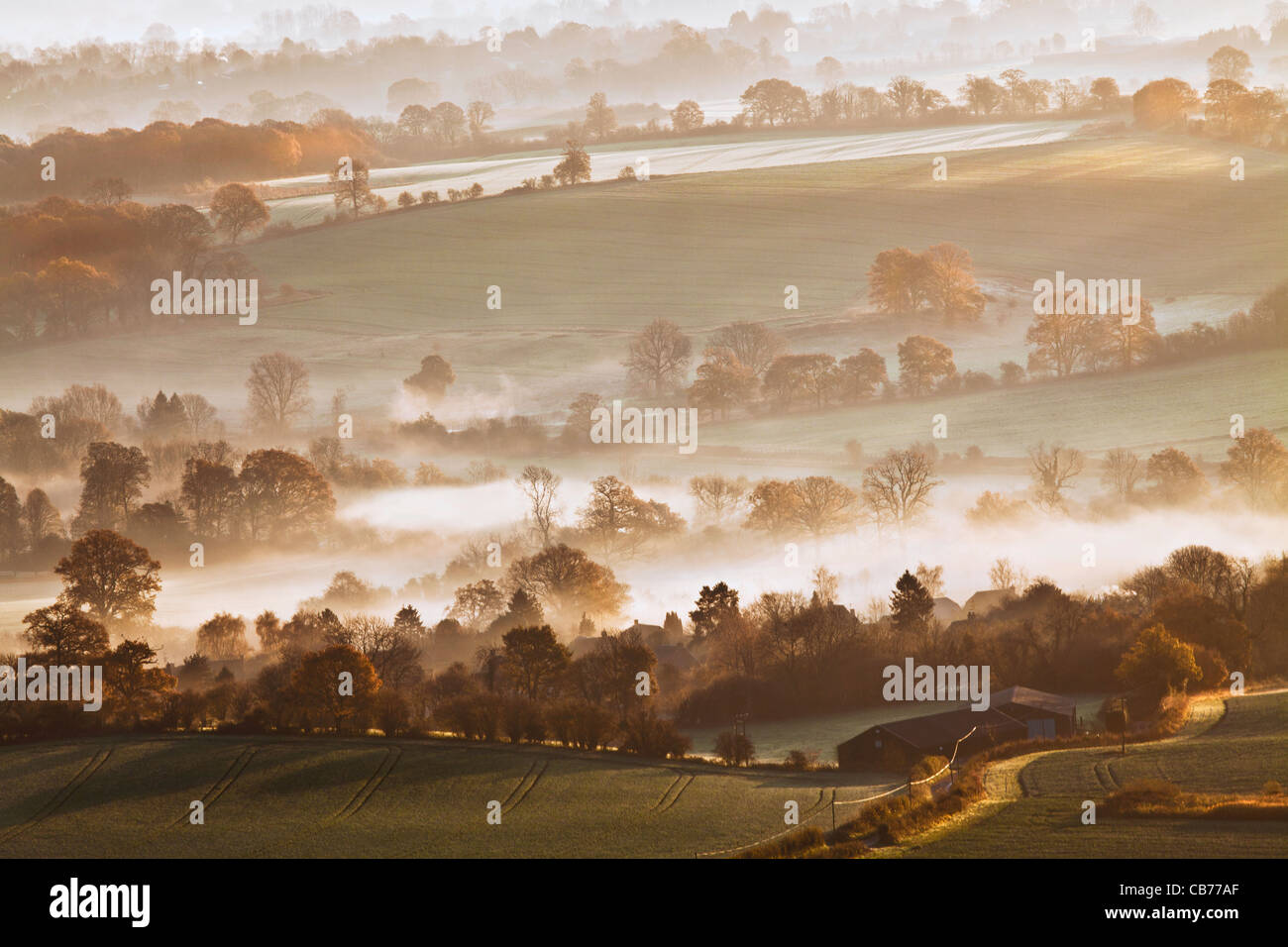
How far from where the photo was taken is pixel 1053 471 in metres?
92.6

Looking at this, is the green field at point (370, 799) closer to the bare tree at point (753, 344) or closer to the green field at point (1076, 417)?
the green field at point (1076, 417)

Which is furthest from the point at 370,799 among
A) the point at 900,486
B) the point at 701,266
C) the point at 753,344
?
the point at 701,266

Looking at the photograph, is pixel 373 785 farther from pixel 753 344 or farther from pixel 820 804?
pixel 753 344

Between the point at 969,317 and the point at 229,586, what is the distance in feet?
215

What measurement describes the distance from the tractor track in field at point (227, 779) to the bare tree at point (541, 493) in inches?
1534

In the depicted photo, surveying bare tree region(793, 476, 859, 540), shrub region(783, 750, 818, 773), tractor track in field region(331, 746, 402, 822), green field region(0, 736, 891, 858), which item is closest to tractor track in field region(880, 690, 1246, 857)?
green field region(0, 736, 891, 858)

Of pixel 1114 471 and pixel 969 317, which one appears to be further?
pixel 969 317

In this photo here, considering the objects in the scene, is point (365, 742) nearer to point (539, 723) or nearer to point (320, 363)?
point (539, 723)

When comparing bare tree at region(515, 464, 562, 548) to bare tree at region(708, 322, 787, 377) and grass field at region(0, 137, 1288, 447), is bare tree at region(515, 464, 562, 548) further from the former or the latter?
bare tree at region(708, 322, 787, 377)

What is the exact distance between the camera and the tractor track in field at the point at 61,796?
49506mm

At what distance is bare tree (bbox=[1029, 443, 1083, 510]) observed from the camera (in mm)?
90812

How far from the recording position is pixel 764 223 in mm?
157125

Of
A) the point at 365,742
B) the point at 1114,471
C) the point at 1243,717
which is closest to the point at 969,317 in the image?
the point at 1114,471
